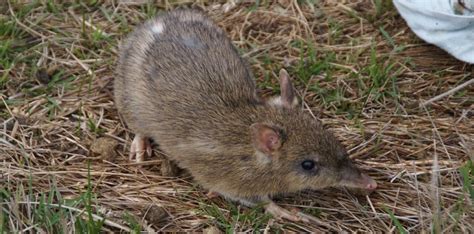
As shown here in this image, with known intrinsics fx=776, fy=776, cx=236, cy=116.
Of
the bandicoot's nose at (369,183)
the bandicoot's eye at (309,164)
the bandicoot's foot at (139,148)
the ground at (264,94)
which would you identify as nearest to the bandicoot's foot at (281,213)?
the ground at (264,94)

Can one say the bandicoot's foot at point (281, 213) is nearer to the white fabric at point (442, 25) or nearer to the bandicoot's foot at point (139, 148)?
the bandicoot's foot at point (139, 148)

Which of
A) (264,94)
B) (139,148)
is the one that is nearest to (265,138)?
(139,148)

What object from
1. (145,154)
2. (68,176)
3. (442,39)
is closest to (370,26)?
(442,39)

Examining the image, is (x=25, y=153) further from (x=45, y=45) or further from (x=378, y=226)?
(x=378, y=226)

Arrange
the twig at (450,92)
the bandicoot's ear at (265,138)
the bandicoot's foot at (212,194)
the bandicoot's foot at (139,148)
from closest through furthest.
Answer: the bandicoot's ear at (265,138) < the bandicoot's foot at (212,194) < the bandicoot's foot at (139,148) < the twig at (450,92)

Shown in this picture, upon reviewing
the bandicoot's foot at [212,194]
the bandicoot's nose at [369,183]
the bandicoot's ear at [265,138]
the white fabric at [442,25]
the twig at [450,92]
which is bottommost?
the twig at [450,92]

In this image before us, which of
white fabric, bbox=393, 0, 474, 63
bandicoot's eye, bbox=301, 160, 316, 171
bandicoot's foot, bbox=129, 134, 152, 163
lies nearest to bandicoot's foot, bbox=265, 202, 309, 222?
bandicoot's eye, bbox=301, 160, 316, 171
